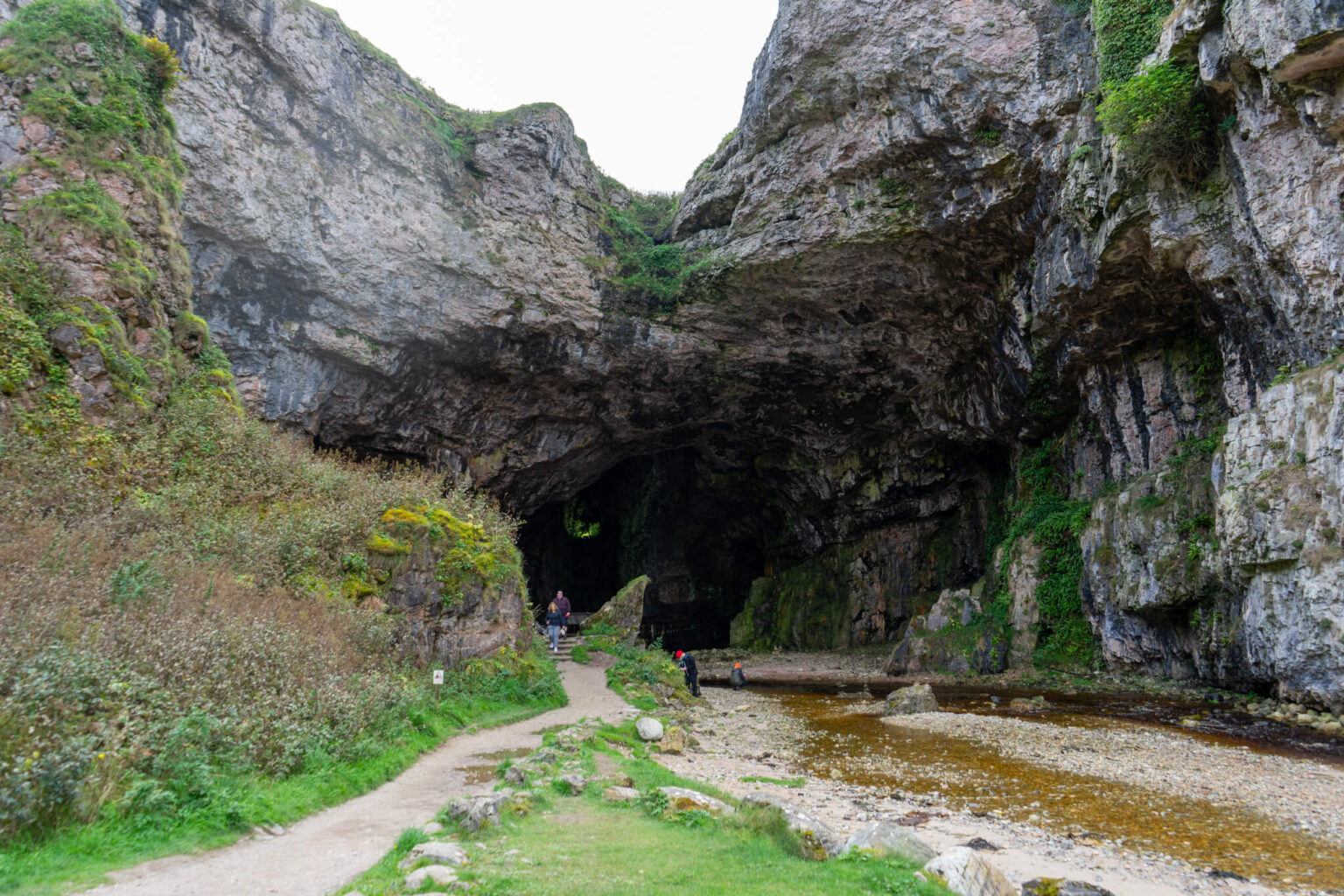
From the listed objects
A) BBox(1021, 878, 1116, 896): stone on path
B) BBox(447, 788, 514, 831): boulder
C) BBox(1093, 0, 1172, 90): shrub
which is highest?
BBox(1093, 0, 1172, 90): shrub

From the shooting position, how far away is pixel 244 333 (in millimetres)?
22672

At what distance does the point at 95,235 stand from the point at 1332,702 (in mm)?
23054

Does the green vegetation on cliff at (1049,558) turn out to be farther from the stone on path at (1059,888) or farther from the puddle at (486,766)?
the puddle at (486,766)

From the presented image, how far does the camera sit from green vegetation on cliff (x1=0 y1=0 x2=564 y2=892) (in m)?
4.89

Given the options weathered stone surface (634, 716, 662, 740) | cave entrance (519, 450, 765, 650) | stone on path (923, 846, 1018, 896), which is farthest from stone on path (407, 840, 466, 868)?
cave entrance (519, 450, 765, 650)

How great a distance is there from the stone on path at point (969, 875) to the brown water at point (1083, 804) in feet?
9.58

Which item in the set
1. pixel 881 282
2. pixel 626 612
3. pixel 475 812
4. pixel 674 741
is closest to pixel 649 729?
pixel 674 741

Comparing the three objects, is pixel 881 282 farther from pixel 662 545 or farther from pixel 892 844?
pixel 662 545

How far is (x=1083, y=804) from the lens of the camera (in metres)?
8.51

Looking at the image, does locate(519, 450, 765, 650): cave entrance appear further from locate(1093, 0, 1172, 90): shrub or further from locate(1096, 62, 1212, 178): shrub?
locate(1093, 0, 1172, 90): shrub

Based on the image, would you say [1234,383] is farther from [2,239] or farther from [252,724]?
[2,239]

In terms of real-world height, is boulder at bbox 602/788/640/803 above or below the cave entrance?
below

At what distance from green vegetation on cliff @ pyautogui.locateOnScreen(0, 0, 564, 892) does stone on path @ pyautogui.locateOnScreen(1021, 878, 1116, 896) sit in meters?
6.13

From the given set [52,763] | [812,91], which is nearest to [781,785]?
[52,763]
